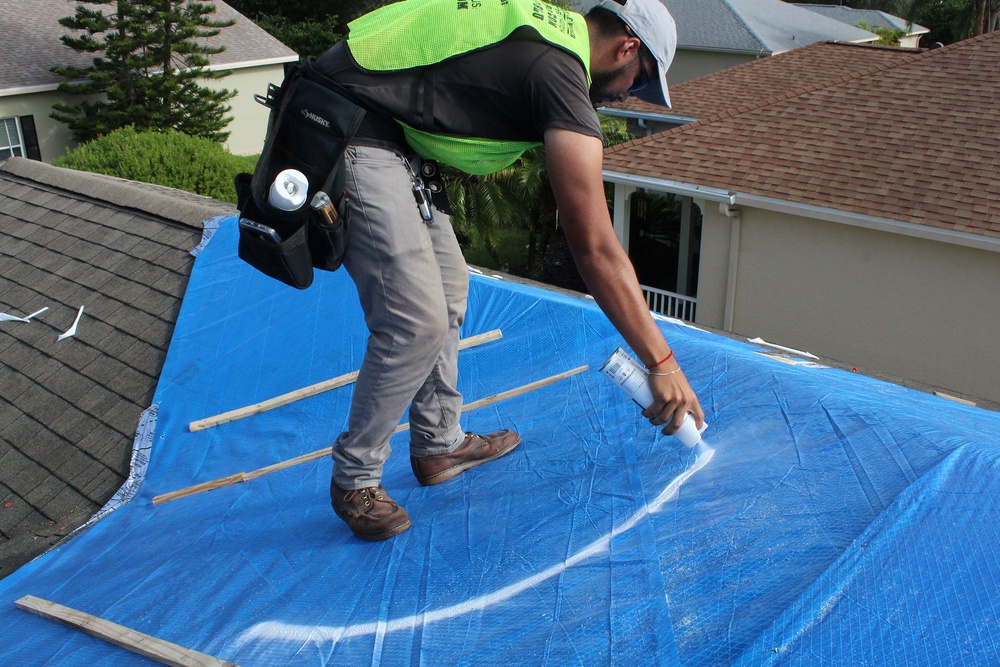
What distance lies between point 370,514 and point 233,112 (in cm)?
2305

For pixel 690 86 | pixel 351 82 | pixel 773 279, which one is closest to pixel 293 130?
pixel 351 82

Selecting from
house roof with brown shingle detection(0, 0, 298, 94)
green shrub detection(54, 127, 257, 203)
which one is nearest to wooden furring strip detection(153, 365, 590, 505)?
green shrub detection(54, 127, 257, 203)

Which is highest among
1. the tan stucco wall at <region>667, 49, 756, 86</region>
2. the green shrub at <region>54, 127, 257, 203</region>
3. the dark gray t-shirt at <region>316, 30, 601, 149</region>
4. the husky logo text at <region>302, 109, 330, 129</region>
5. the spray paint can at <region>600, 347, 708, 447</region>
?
the dark gray t-shirt at <region>316, 30, 601, 149</region>

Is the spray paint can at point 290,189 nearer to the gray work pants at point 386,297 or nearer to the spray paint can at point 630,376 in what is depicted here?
the gray work pants at point 386,297

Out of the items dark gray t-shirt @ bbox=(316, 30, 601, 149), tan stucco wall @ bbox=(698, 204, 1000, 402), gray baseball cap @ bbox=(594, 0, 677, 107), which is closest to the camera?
dark gray t-shirt @ bbox=(316, 30, 601, 149)

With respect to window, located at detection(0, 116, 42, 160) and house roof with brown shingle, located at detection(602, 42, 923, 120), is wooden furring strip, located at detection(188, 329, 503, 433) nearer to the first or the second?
house roof with brown shingle, located at detection(602, 42, 923, 120)

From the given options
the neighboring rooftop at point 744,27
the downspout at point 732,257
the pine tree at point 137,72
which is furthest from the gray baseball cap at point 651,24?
the neighboring rooftop at point 744,27

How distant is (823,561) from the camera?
2.04m

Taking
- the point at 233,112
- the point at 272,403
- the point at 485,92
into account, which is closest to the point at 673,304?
the point at 272,403

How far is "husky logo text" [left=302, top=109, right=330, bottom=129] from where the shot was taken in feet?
7.43

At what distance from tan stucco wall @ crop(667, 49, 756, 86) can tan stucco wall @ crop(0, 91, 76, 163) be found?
53.9 feet

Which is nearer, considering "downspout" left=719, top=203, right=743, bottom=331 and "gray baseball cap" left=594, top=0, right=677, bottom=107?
"gray baseball cap" left=594, top=0, right=677, bottom=107

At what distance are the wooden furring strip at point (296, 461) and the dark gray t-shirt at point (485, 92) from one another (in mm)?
1354

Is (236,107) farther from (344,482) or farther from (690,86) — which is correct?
(344,482)
